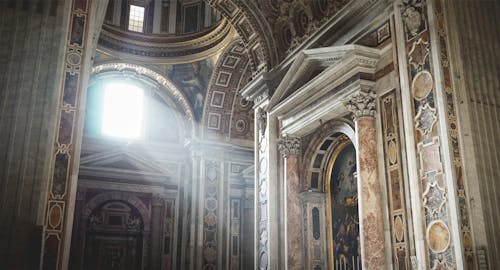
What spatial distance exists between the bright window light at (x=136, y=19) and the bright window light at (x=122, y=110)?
1.83 metres

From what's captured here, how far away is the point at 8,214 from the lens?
5.37m

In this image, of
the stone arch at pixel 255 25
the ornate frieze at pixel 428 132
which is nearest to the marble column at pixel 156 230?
the stone arch at pixel 255 25

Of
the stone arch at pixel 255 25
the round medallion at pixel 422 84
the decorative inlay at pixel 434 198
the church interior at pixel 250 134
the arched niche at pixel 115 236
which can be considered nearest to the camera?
the church interior at pixel 250 134

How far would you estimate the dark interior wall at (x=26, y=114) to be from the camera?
211 inches

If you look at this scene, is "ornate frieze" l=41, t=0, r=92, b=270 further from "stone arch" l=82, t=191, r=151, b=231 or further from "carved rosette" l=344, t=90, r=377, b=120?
"stone arch" l=82, t=191, r=151, b=231

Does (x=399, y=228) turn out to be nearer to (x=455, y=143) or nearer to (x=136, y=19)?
(x=455, y=143)

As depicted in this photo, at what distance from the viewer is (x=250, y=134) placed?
16.8 meters

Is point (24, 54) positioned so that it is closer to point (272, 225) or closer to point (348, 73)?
point (348, 73)

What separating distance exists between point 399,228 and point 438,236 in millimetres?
1006

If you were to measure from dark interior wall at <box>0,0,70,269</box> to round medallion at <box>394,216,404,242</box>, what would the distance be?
17.0 feet

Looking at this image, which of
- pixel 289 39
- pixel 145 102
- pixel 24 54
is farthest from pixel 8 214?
pixel 145 102

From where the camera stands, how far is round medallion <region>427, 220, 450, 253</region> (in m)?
6.92

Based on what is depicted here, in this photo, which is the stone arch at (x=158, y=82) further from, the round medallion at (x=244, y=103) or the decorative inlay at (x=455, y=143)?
the decorative inlay at (x=455, y=143)

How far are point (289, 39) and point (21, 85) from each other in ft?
23.7
